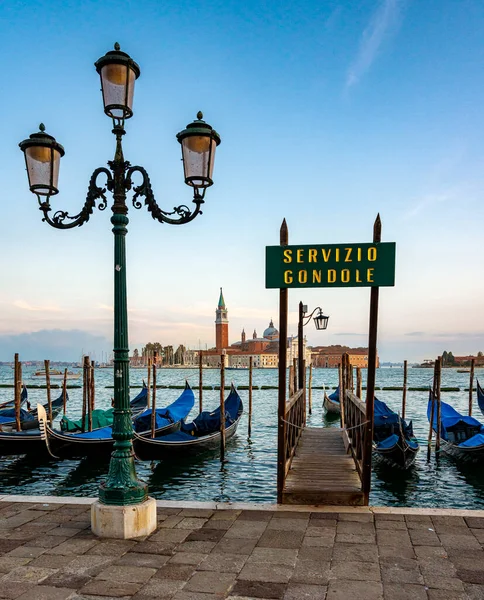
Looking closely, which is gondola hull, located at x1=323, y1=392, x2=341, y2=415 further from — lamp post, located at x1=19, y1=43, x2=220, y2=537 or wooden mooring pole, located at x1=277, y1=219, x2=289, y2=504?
→ lamp post, located at x1=19, y1=43, x2=220, y2=537

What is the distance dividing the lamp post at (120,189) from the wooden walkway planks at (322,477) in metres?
1.79

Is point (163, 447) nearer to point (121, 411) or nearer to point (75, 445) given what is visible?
point (75, 445)

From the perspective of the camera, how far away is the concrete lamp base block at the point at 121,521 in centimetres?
420

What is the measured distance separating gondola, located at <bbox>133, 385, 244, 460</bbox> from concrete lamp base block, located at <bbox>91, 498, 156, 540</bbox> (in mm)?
6418

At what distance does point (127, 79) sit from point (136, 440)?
840 centimetres

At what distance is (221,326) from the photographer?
13562 centimetres

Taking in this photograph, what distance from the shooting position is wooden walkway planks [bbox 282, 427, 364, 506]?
5.35 m

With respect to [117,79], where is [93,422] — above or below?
below

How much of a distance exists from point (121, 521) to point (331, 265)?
3047 mm

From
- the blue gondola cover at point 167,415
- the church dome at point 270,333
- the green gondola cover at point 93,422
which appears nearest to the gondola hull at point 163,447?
the blue gondola cover at point 167,415

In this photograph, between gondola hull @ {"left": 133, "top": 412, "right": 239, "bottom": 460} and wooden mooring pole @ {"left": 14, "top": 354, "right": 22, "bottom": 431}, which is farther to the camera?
wooden mooring pole @ {"left": 14, "top": 354, "right": 22, "bottom": 431}

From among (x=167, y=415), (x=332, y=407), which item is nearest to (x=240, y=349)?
(x=332, y=407)

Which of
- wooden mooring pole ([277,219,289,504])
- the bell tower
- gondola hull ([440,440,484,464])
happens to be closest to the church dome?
the bell tower

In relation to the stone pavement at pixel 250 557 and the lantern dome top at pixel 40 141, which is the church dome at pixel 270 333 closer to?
the stone pavement at pixel 250 557
